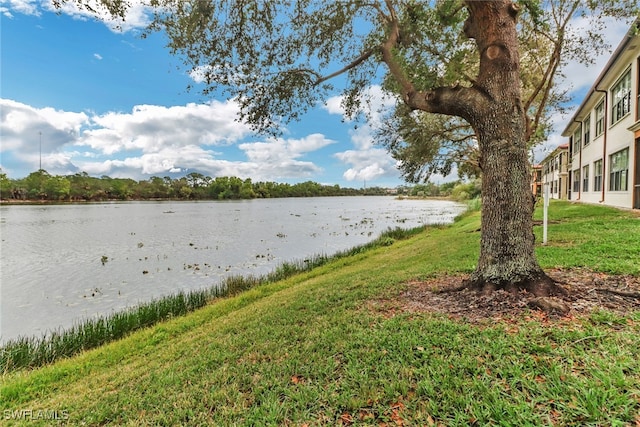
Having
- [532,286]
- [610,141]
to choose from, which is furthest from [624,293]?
[610,141]

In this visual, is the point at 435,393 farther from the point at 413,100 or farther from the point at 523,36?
the point at 523,36

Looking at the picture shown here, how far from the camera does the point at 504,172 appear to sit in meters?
4.20

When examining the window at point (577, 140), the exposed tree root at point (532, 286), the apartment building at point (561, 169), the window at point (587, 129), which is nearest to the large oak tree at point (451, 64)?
the exposed tree root at point (532, 286)

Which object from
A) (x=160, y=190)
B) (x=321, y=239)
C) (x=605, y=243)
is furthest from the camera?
(x=160, y=190)

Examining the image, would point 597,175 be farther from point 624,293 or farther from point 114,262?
point 114,262

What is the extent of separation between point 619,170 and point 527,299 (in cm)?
1532

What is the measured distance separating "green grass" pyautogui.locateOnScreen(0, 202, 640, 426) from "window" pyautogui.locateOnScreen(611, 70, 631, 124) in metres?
12.7

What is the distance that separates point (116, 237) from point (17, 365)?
57.4ft

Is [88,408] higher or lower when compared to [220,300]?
higher

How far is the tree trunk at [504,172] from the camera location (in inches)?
165

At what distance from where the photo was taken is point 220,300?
913cm

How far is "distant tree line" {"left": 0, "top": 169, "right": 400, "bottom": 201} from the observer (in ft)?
229

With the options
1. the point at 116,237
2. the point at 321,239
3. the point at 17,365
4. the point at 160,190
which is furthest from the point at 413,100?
the point at 160,190

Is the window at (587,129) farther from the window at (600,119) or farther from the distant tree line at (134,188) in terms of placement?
the distant tree line at (134,188)
